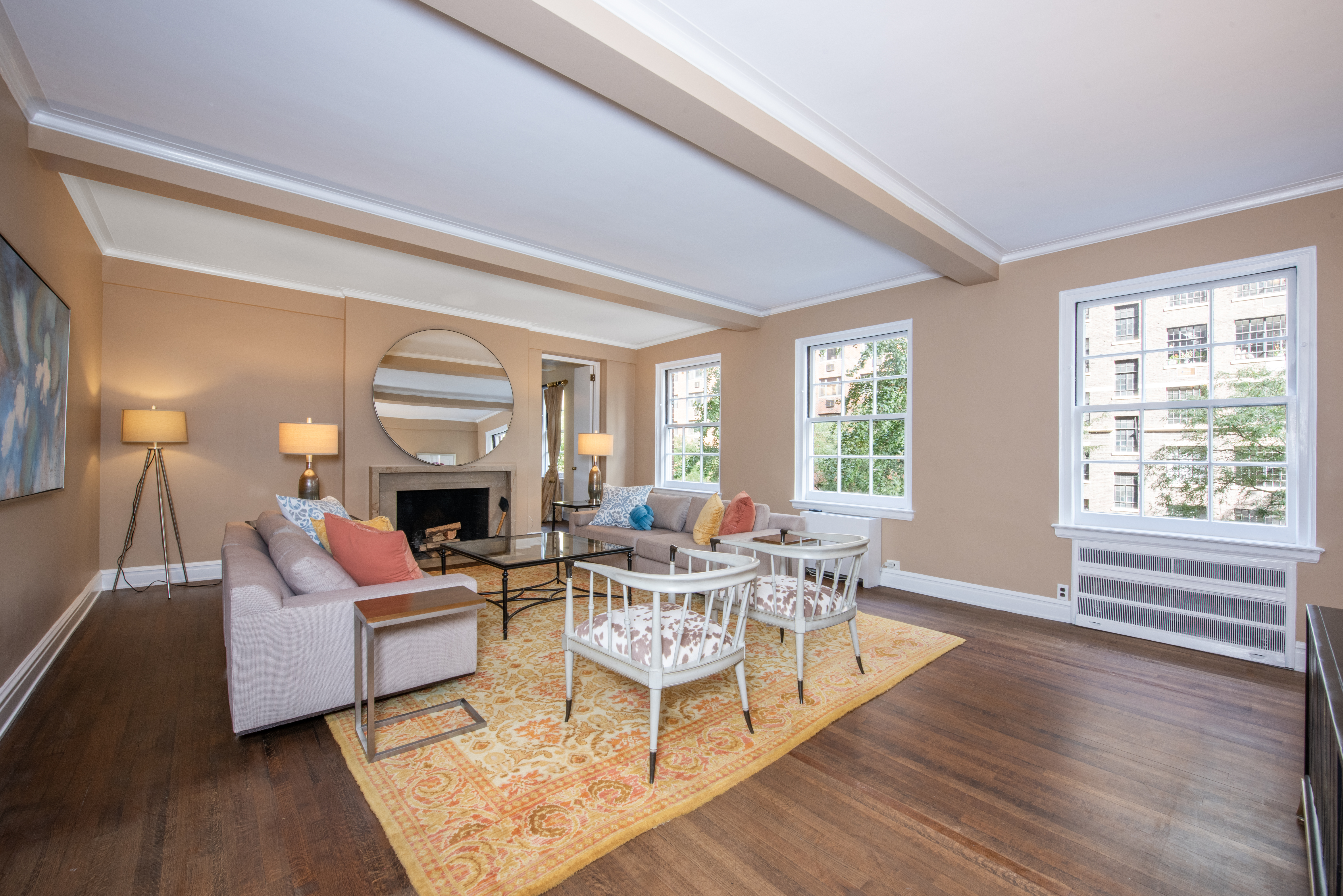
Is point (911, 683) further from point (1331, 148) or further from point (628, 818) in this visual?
point (1331, 148)

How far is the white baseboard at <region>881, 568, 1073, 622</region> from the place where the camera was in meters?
4.16

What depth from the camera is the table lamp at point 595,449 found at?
693 cm

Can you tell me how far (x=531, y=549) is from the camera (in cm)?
421

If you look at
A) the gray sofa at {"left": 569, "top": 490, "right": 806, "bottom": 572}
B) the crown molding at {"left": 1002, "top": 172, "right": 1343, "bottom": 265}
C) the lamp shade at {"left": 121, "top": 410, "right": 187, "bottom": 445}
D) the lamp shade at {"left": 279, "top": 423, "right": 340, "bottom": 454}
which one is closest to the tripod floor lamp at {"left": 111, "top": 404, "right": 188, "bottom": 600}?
the lamp shade at {"left": 121, "top": 410, "right": 187, "bottom": 445}

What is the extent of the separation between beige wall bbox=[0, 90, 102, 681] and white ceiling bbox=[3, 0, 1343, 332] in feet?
1.15

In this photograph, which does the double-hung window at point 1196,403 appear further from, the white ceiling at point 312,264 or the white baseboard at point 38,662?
the white baseboard at point 38,662

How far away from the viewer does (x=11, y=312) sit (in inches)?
95.1

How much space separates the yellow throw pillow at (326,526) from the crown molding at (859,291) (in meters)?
4.18

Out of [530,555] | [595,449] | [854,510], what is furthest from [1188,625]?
[595,449]

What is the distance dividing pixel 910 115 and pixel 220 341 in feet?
18.2

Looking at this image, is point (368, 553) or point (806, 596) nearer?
point (368, 553)

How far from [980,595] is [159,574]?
664 cm

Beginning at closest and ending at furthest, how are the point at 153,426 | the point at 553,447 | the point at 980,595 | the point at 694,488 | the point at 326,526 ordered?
the point at 326,526, the point at 153,426, the point at 980,595, the point at 694,488, the point at 553,447

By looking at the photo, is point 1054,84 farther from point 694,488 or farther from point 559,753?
point 694,488
